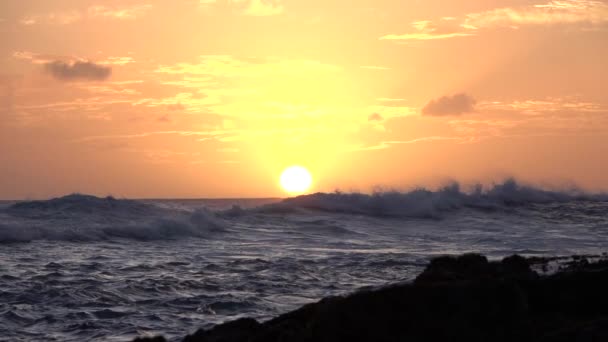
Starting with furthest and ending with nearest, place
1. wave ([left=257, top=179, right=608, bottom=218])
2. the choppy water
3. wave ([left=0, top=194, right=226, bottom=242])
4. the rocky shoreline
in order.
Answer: wave ([left=257, top=179, right=608, bottom=218])
wave ([left=0, top=194, right=226, bottom=242])
the choppy water
the rocky shoreline

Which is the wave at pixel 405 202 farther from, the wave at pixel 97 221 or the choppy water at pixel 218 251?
the wave at pixel 97 221

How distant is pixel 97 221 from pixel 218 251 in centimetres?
857

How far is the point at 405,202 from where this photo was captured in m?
45.6

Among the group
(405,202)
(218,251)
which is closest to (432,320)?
(218,251)

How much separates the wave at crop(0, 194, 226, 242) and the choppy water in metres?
0.07

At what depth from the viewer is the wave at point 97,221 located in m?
→ 26.2

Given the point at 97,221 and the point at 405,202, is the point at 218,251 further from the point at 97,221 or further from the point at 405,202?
the point at 405,202

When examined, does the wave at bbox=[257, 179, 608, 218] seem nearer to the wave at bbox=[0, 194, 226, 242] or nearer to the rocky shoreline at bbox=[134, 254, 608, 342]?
the wave at bbox=[0, 194, 226, 242]

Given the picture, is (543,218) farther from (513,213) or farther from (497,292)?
(497,292)

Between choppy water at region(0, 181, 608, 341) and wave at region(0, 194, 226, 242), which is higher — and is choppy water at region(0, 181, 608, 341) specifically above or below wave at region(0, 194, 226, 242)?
below

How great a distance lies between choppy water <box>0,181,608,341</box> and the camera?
13242 mm

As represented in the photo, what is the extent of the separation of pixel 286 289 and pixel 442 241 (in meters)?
12.5

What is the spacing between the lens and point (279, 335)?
7480 mm

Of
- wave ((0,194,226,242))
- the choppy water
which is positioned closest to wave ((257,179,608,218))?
the choppy water
